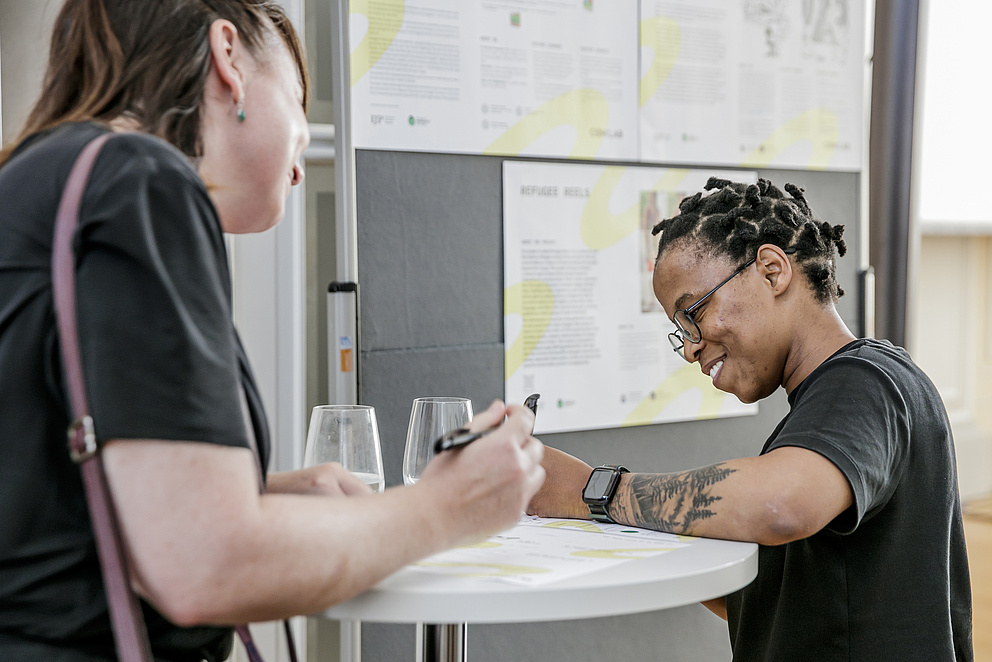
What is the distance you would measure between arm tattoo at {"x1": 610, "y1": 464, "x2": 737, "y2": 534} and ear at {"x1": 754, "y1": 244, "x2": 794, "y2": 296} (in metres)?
0.33

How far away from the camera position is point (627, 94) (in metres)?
2.34

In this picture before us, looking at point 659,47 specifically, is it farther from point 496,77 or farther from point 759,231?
point 759,231

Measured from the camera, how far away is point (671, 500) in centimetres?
122

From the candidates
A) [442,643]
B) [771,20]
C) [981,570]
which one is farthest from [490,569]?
[981,570]

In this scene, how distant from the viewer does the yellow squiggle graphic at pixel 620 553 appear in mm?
1062

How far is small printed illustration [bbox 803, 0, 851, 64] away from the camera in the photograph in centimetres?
261

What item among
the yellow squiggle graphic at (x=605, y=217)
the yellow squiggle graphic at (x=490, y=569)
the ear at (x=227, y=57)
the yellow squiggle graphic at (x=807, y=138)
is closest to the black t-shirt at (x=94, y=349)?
the ear at (x=227, y=57)

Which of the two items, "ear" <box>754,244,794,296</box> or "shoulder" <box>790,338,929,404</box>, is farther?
"ear" <box>754,244,794,296</box>

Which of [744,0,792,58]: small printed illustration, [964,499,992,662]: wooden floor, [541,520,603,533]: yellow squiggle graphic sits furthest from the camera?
[964,499,992,662]: wooden floor

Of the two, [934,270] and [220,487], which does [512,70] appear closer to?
[220,487]

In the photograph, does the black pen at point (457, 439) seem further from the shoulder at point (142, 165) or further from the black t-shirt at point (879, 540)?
the black t-shirt at point (879, 540)

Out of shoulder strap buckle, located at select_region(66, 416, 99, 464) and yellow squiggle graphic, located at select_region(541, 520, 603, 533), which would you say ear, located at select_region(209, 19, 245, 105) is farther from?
yellow squiggle graphic, located at select_region(541, 520, 603, 533)

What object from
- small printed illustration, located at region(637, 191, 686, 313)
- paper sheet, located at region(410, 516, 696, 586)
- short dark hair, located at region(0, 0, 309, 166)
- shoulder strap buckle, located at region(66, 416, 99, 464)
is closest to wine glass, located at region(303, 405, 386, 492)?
paper sheet, located at region(410, 516, 696, 586)

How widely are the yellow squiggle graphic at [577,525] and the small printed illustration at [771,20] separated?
1.74m
